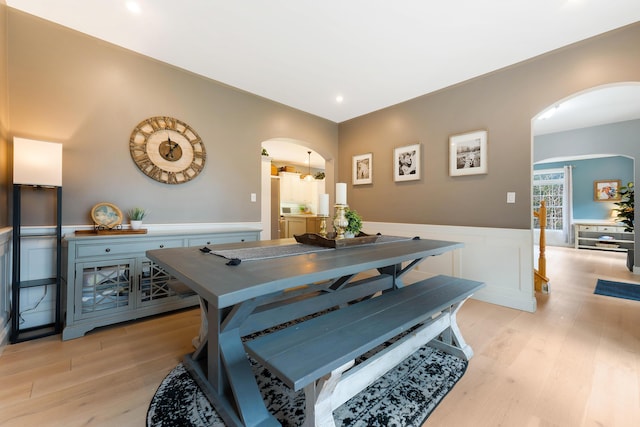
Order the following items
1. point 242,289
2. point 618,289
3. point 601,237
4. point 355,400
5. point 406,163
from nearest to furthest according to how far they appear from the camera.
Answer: point 242,289, point 355,400, point 618,289, point 406,163, point 601,237

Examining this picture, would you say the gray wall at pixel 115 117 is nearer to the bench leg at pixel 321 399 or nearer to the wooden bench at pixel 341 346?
the wooden bench at pixel 341 346

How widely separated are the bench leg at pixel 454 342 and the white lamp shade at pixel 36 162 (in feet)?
10.3

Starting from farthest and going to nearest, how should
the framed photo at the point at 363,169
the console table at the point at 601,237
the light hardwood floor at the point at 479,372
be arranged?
1. the console table at the point at 601,237
2. the framed photo at the point at 363,169
3. the light hardwood floor at the point at 479,372

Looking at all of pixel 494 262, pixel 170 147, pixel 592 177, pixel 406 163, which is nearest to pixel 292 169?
pixel 406 163

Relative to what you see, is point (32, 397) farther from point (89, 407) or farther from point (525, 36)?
point (525, 36)

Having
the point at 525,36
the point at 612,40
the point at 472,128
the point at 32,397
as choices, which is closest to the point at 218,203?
the point at 32,397

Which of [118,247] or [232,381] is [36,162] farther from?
[232,381]

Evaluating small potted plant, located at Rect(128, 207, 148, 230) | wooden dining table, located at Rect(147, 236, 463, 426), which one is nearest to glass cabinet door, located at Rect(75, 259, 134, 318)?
small potted plant, located at Rect(128, 207, 148, 230)

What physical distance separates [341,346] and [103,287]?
2220 millimetres

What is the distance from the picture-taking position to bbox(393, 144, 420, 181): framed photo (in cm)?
364

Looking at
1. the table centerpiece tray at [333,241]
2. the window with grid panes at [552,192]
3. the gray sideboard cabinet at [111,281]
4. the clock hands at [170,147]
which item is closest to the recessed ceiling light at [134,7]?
the clock hands at [170,147]

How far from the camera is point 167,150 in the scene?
2836 millimetres

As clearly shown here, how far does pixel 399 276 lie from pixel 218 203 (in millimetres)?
2268

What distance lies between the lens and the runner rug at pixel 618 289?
3207 mm
